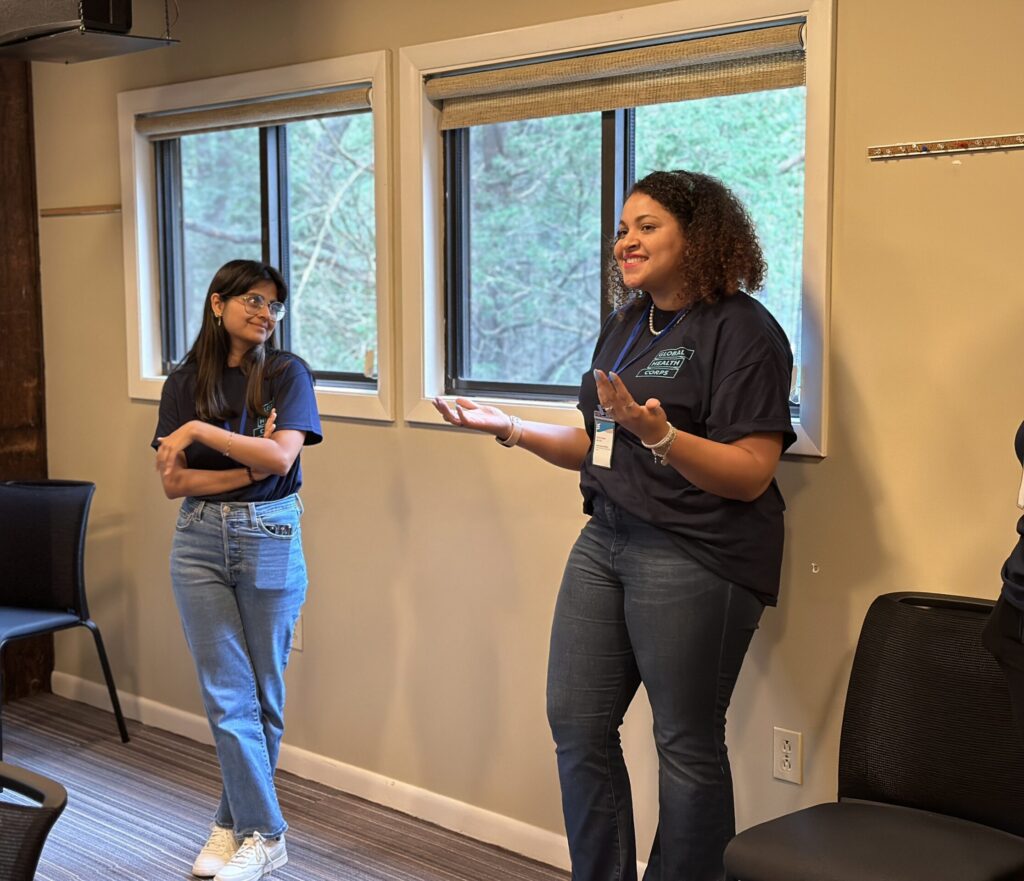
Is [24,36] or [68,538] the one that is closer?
[24,36]

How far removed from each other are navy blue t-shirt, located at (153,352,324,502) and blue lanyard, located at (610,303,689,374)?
822 millimetres

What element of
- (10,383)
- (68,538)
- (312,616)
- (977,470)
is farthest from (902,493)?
(10,383)

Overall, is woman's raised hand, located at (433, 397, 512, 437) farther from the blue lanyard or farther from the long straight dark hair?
the long straight dark hair

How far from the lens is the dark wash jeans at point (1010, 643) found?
5.59 feet

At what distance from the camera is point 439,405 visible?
252 cm

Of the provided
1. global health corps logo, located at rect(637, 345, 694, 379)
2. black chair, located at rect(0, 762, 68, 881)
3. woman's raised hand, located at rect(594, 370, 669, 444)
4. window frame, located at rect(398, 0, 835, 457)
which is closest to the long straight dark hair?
window frame, located at rect(398, 0, 835, 457)

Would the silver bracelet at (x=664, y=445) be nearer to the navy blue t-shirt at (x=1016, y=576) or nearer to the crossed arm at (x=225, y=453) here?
the navy blue t-shirt at (x=1016, y=576)

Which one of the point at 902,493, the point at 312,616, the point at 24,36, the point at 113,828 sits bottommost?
the point at 113,828

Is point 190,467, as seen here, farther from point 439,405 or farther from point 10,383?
point 10,383

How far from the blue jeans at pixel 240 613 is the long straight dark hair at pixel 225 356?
0.78 feet

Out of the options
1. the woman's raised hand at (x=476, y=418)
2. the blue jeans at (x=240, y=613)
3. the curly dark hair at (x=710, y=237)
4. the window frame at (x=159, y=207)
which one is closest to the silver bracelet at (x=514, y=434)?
the woman's raised hand at (x=476, y=418)

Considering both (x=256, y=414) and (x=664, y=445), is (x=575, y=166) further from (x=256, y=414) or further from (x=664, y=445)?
(x=664, y=445)

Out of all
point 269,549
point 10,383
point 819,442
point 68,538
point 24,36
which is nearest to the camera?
point 819,442

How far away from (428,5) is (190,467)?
1358 mm
